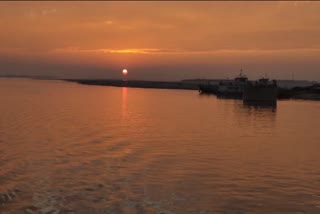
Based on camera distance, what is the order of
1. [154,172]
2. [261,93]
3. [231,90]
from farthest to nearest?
[231,90] < [261,93] < [154,172]

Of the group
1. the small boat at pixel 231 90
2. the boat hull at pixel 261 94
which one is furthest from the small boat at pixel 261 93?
the small boat at pixel 231 90

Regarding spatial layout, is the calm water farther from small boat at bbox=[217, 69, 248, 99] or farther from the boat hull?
small boat at bbox=[217, 69, 248, 99]

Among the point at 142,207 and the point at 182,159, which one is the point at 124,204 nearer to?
the point at 142,207

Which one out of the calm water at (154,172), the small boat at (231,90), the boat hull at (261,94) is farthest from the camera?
the small boat at (231,90)

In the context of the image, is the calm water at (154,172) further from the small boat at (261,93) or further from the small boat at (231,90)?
the small boat at (231,90)

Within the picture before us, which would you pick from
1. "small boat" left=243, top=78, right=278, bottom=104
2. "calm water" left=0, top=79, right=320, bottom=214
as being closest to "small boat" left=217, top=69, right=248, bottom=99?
"small boat" left=243, top=78, right=278, bottom=104

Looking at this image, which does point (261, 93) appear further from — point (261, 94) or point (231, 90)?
point (231, 90)

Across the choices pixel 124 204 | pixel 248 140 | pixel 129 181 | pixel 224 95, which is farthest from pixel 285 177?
pixel 224 95

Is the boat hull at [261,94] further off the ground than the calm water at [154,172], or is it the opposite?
the boat hull at [261,94]

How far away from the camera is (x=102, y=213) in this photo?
11.8 metres

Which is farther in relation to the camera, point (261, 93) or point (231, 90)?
point (231, 90)

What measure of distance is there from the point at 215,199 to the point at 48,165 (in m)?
7.72

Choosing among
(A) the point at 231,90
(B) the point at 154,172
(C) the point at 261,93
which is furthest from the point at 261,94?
(B) the point at 154,172

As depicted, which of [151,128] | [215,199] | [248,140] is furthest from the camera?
[151,128]
